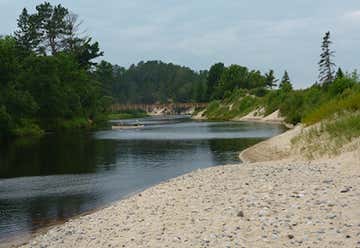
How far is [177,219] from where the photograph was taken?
15.1 m

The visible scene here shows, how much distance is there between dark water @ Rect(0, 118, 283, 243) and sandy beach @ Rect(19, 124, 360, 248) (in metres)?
4.20

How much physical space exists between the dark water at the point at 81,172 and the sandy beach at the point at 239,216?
13.8 feet

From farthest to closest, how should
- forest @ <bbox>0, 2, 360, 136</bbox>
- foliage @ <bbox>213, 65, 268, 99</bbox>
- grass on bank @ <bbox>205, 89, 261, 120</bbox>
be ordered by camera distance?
1. foliage @ <bbox>213, 65, 268, 99</bbox>
2. grass on bank @ <bbox>205, 89, 261, 120</bbox>
3. forest @ <bbox>0, 2, 360, 136</bbox>

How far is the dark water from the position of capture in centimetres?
2333

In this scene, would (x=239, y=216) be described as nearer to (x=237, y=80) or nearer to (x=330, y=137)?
(x=330, y=137)

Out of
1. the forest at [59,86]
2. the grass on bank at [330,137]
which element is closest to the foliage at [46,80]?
the forest at [59,86]

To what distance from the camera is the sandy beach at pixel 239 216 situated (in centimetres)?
1208

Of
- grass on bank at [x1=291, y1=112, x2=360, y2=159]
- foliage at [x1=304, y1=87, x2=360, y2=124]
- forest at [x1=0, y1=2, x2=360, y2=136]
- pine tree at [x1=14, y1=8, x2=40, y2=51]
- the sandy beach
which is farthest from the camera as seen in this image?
pine tree at [x1=14, y1=8, x2=40, y2=51]

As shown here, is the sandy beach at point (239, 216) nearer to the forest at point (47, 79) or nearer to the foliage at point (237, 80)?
the forest at point (47, 79)

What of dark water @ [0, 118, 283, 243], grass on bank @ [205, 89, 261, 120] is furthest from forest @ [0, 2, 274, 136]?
grass on bank @ [205, 89, 261, 120]

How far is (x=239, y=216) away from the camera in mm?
14000

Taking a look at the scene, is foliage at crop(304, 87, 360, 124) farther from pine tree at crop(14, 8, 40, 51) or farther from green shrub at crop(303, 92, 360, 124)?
pine tree at crop(14, 8, 40, 51)

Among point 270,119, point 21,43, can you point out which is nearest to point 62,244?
point 21,43

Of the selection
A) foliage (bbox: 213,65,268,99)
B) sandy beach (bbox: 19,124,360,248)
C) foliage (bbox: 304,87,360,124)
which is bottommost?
sandy beach (bbox: 19,124,360,248)
